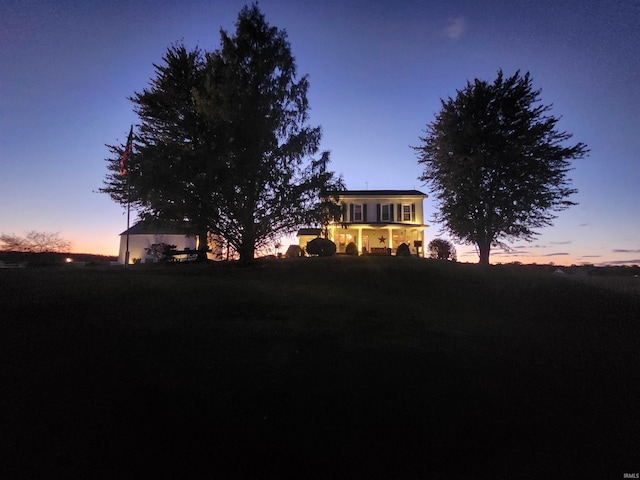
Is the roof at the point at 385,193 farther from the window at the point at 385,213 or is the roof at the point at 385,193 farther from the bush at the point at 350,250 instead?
the bush at the point at 350,250

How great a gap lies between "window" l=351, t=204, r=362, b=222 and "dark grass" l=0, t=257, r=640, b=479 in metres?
25.8

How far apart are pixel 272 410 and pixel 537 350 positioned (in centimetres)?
600

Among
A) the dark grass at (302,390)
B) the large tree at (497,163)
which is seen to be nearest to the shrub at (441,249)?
the large tree at (497,163)

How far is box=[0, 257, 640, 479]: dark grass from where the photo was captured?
436cm

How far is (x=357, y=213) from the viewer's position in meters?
36.5

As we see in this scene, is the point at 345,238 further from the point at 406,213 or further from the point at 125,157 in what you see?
the point at 125,157

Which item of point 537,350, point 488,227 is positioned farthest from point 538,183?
point 537,350

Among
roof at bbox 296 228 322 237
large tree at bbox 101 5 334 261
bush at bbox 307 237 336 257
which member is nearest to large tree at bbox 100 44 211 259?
large tree at bbox 101 5 334 261

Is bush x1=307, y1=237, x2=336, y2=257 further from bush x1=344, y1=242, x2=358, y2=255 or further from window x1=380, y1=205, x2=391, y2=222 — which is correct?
window x1=380, y1=205, x2=391, y2=222

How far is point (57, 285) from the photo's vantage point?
12.0 m

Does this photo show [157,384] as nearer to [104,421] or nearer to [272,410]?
[104,421]

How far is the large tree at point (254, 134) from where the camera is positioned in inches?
696

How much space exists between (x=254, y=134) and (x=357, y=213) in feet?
64.4

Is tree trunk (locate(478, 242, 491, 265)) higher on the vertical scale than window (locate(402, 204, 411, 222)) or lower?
lower
